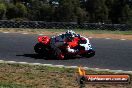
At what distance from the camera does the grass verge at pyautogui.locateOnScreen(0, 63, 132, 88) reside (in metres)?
11.2

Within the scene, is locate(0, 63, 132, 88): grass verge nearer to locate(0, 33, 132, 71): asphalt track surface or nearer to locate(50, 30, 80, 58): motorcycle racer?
locate(0, 33, 132, 71): asphalt track surface

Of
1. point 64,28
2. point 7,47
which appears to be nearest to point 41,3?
point 64,28

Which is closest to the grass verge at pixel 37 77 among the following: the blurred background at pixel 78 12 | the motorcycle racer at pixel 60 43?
the motorcycle racer at pixel 60 43

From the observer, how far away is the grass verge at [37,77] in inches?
442

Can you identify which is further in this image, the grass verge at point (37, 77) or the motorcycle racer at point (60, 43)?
the motorcycle racer at point (60, 43)

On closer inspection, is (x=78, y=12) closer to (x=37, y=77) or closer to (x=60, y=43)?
(x=60, y=43)

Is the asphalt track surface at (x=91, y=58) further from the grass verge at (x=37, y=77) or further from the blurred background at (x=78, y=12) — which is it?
the blurred background at (x=78, y=12)

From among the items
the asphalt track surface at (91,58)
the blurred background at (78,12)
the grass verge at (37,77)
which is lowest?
the blurred background at (78,12)

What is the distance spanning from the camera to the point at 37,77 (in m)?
12.2

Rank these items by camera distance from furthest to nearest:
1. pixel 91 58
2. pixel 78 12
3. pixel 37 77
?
pixel 78 12
pixel 91 58
pixel 37 77

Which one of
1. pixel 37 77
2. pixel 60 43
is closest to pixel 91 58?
pixel 60 43

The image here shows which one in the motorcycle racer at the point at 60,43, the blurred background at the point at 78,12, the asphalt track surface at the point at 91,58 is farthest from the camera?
the blurred background at the point at 78,12

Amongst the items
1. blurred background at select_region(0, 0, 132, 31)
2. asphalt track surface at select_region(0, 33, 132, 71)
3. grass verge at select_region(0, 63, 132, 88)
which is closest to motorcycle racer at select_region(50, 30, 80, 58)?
asphalt track surface at select_region(0, 33, 132, 71)

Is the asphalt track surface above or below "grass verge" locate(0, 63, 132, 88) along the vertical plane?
below
